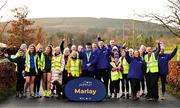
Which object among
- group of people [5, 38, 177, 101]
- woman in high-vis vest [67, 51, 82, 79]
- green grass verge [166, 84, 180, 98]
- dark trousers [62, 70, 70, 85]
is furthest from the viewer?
green grass verge [166, 84, 180, 98]

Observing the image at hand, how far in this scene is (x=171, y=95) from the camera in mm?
17406

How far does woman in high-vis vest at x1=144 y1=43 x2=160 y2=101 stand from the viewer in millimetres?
15617

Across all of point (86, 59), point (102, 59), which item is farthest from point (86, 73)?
point (102, 59)

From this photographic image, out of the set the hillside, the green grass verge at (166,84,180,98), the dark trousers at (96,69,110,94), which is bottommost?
the green grass verge at (166,84,180,98)

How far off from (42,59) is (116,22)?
153 metres

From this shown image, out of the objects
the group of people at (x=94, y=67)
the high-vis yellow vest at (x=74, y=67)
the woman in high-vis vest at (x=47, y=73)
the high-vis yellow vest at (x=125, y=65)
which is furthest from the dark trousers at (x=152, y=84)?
the woman in high-vis vest at (x=47, y=73)

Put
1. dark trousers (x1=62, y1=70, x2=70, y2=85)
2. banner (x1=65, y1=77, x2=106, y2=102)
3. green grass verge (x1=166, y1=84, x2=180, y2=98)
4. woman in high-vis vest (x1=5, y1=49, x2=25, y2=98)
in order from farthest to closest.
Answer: green grass verge (x1=166, y1=84, x2=180, y2=98) < woman in high-vis vest (x1=5, y1=49, x2=25, y2=98) < dark trousers (x1=62, y1=70, x2=70, y2=85) < banner (x1=65, y1=77, x2=106, y2=102)

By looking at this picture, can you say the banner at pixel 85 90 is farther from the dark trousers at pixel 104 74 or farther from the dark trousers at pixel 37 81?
the dark trousers at pixel 37 81

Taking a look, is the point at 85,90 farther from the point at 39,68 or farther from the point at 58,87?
the point at 39,68

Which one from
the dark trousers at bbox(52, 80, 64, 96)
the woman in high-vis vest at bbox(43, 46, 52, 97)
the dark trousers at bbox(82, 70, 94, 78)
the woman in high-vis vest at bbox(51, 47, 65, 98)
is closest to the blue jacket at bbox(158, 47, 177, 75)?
the dark trousers at bbox(82, 70, 94, 78)

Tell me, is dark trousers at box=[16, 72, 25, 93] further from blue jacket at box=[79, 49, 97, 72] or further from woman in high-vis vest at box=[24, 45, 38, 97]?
blue jacket at box=[79, 49, 97, 72]

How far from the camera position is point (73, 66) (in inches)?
628

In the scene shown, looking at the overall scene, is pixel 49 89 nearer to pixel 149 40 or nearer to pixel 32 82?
pixel 32 82

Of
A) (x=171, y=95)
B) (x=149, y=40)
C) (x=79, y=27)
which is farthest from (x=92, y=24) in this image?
(x=171, y=95)
